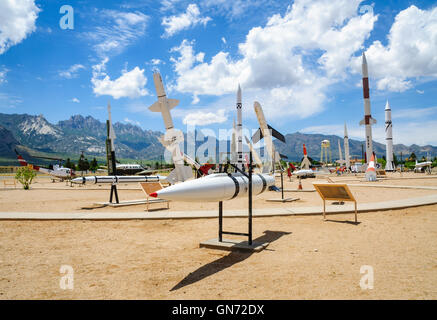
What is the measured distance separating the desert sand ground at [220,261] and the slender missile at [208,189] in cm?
136

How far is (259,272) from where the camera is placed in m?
5.23

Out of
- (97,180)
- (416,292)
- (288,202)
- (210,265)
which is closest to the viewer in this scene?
(416,292)

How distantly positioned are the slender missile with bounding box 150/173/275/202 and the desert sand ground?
136 centimetres

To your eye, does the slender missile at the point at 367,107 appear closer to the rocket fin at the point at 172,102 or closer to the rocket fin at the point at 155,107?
the rocket fin at the point at 172,102

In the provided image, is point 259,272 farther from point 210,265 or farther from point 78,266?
point 78,266

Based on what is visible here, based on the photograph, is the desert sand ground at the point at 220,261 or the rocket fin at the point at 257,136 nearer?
the desert sand ground at the point at 220,261

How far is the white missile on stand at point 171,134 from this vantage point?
2062 cm

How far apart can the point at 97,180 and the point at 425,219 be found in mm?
20564

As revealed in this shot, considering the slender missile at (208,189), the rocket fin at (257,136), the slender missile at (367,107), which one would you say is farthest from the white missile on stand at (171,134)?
the slender missile at (367,107)

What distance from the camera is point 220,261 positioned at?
6031 mm

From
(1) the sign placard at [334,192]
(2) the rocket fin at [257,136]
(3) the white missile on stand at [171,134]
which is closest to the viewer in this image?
(1) the sign placard at [334,192]

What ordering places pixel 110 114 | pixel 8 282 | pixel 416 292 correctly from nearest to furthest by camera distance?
pixel 416 292 < pixel 8 282 < pixel 110 114

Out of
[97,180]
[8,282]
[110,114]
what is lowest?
[8,282]
